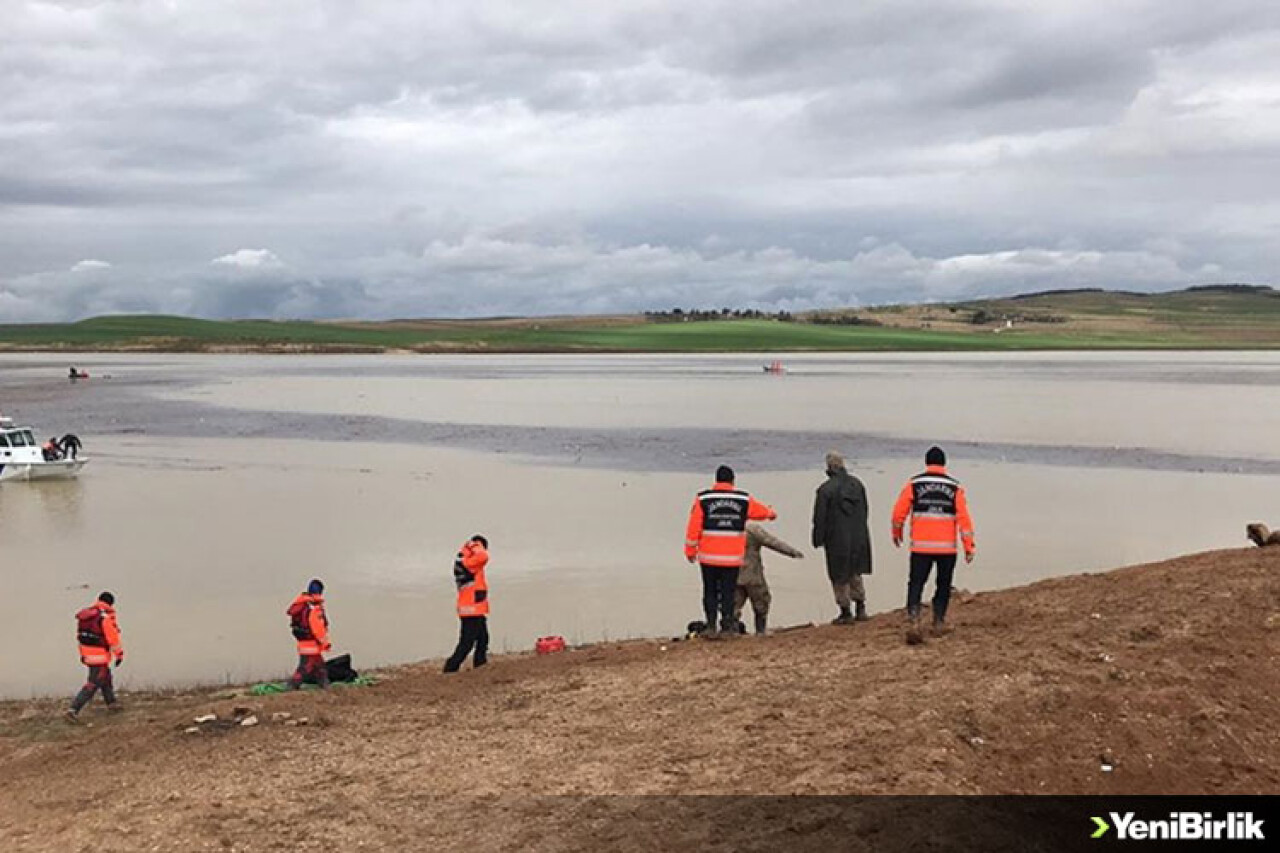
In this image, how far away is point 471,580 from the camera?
1334cm

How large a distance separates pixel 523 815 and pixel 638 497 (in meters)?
21.2

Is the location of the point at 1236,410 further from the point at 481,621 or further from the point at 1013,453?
the point at 481,621

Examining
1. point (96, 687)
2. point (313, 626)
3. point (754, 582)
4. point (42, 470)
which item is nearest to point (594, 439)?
point (42, 470)

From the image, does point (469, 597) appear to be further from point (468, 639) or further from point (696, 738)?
point (696, 738)

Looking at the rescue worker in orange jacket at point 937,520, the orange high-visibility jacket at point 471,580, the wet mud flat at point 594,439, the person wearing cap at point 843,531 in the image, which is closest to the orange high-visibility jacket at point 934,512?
the rescue worker in orange jacket at point 937,520

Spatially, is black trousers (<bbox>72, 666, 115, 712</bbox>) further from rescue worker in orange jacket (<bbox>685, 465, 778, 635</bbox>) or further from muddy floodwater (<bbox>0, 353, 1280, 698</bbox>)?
rescue worker in orange jacket (<bbox>685, 465, 778, 635</bbox>)

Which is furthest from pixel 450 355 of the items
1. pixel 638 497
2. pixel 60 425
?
pixel 638 497

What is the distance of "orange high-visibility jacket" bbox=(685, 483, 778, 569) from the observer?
12.9 meters

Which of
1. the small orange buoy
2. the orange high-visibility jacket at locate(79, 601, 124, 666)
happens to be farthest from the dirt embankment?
the small orange buoy

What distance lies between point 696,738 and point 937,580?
3.70 m

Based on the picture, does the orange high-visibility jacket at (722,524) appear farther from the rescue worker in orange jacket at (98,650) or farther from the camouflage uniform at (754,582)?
the rescue worker in orange jacket at (98,650)

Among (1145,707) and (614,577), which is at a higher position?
(1145,707)

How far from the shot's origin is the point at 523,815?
27.8 feet

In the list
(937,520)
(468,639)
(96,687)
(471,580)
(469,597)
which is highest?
(937,520)
